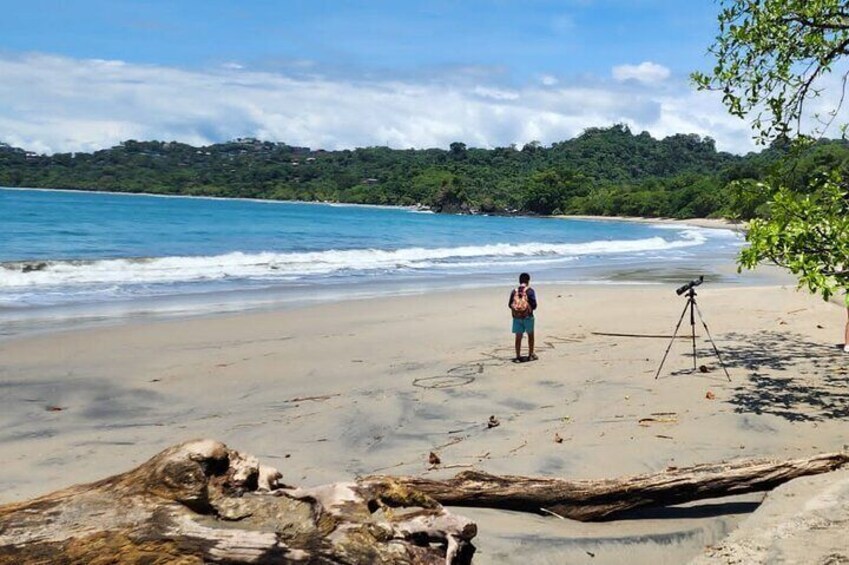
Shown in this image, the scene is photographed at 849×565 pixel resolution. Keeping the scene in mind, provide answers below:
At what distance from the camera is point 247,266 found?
27.4 m

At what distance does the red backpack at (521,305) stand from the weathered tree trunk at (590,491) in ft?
18.8

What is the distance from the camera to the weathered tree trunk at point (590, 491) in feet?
16.8

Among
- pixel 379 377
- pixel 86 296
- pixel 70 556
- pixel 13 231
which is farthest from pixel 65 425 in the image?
pixel 13 231

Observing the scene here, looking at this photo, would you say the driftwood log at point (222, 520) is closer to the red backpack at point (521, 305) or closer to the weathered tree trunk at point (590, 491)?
the weathered tree trunk at point (590, 491)

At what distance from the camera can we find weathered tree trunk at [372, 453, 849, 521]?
5105mm

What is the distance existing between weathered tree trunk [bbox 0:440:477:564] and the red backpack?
22.6ft

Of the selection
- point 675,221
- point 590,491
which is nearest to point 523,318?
point 590,491

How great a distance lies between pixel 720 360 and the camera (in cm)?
1018

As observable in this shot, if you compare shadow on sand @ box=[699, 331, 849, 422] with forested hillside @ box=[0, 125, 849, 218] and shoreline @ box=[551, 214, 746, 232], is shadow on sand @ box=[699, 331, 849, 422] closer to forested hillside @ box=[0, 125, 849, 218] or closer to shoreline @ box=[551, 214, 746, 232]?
shoreline @ box=[551, 214, 746, 232]

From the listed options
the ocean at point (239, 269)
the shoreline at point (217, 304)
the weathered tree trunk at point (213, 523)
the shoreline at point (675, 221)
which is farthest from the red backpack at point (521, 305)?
the shoreline at point (675, 221)

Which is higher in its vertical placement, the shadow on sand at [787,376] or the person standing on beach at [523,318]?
the person standing on beach at [523,318]

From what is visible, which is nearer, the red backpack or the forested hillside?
the red backpack

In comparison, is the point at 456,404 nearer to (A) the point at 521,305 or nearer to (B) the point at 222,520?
(A) the point at 521,305

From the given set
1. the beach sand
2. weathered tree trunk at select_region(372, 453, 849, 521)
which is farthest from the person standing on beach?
weathered tree trunk at select_region(372, 453, 849, 521)
